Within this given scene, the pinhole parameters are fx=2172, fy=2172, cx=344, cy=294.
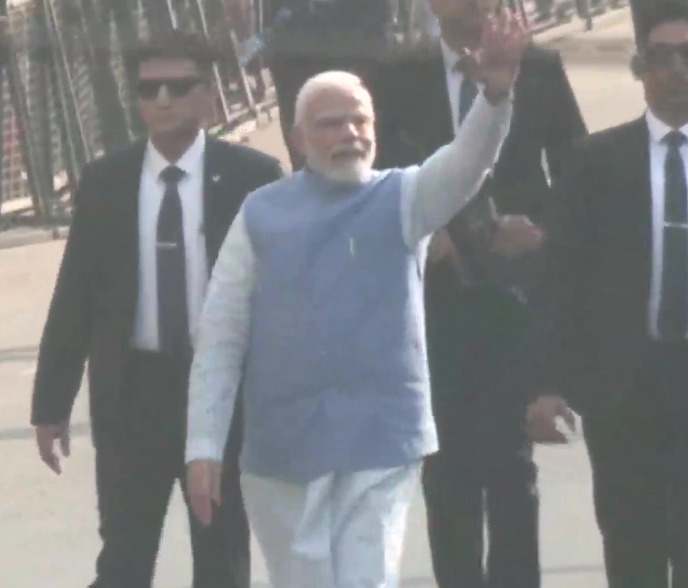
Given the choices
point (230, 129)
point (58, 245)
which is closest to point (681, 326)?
point (58, 245)

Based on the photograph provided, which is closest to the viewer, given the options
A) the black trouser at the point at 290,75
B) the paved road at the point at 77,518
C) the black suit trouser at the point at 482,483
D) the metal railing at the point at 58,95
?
the black suit trouser at the point at 482,483

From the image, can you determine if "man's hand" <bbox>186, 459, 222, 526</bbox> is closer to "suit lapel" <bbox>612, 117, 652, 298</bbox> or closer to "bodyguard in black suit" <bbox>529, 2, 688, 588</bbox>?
"bodyguard in black suit" <bbox>529, 2, 688, 588</bbox>

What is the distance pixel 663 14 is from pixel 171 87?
1.26 m

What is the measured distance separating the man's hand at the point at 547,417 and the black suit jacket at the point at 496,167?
1.68 ft

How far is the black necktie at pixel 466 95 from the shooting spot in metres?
5.89

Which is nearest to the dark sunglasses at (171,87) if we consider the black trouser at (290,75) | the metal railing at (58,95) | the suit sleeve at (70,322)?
the suit sleeve at (70,322)

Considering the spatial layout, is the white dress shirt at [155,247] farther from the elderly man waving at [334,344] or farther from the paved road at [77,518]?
the paved road at [77,518]

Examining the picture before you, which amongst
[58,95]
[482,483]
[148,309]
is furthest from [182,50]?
[58,95]

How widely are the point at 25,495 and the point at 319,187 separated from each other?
149 inches

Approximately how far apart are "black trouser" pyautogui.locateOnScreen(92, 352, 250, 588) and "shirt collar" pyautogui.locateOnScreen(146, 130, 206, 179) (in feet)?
1.62

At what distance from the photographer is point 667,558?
18.3 ft

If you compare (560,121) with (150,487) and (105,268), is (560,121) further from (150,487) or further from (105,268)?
(150,487)

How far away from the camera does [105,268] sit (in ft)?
18.7

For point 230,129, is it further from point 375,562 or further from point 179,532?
A: point 375,562
